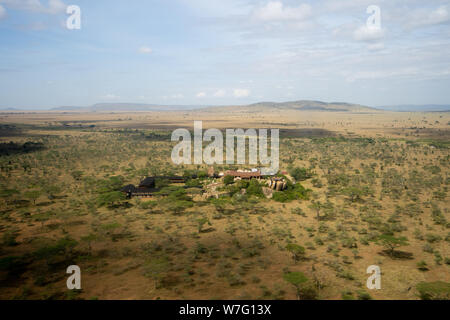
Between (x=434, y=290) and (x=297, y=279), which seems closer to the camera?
(x=434, y=290)

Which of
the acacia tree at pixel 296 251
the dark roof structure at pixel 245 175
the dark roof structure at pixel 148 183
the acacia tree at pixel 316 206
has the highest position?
the dark roof structure at pixel 245 175

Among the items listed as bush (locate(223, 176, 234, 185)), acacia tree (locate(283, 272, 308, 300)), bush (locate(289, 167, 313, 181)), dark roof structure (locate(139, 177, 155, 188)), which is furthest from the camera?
bush (locate(289, 167, 313, 181))

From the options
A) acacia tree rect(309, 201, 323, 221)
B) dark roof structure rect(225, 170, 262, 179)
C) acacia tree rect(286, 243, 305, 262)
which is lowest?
acacia tree rect(286, 243, 305, 262)

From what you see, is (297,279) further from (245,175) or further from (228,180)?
(245,175)

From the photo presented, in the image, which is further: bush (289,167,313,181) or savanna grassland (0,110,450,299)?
bush (289,167,313,181)

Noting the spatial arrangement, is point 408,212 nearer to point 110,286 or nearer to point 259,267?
point 259,267

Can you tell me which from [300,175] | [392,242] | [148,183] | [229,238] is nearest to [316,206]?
[392,242]

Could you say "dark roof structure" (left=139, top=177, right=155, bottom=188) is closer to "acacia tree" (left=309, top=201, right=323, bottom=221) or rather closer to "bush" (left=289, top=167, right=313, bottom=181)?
"acacia tree" (left=309, top=201, right=323, bottom=221)

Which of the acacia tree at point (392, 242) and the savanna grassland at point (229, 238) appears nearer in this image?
the savanna grassland at point (229, 238)

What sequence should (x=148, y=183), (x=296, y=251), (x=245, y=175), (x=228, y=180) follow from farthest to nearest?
(x=245, y=175) < (x=228, y=180) < (x=148, y=183) < (x=296, y=251)

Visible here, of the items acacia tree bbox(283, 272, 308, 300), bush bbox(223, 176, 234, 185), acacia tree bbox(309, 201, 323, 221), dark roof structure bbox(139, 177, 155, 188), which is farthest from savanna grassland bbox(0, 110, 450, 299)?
dark roof structure bbox(139, 177, 155, 188)

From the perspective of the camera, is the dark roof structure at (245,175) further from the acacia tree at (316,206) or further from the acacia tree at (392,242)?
the acacia tree at (392,242)

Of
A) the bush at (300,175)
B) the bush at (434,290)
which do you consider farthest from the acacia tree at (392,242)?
the bush at (300,175)

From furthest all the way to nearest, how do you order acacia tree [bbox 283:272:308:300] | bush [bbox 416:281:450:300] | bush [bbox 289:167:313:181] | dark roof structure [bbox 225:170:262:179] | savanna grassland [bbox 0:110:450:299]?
1. bush [bbox 289:167:313:181]
2. dark roof structure [bbox 225:170:262:179]
3. savanna grassland [bbox 0:110:450:299]
4. acacia tree [bbox 283:272:308:300]
5. bush [bbox 416:281:450:300]
